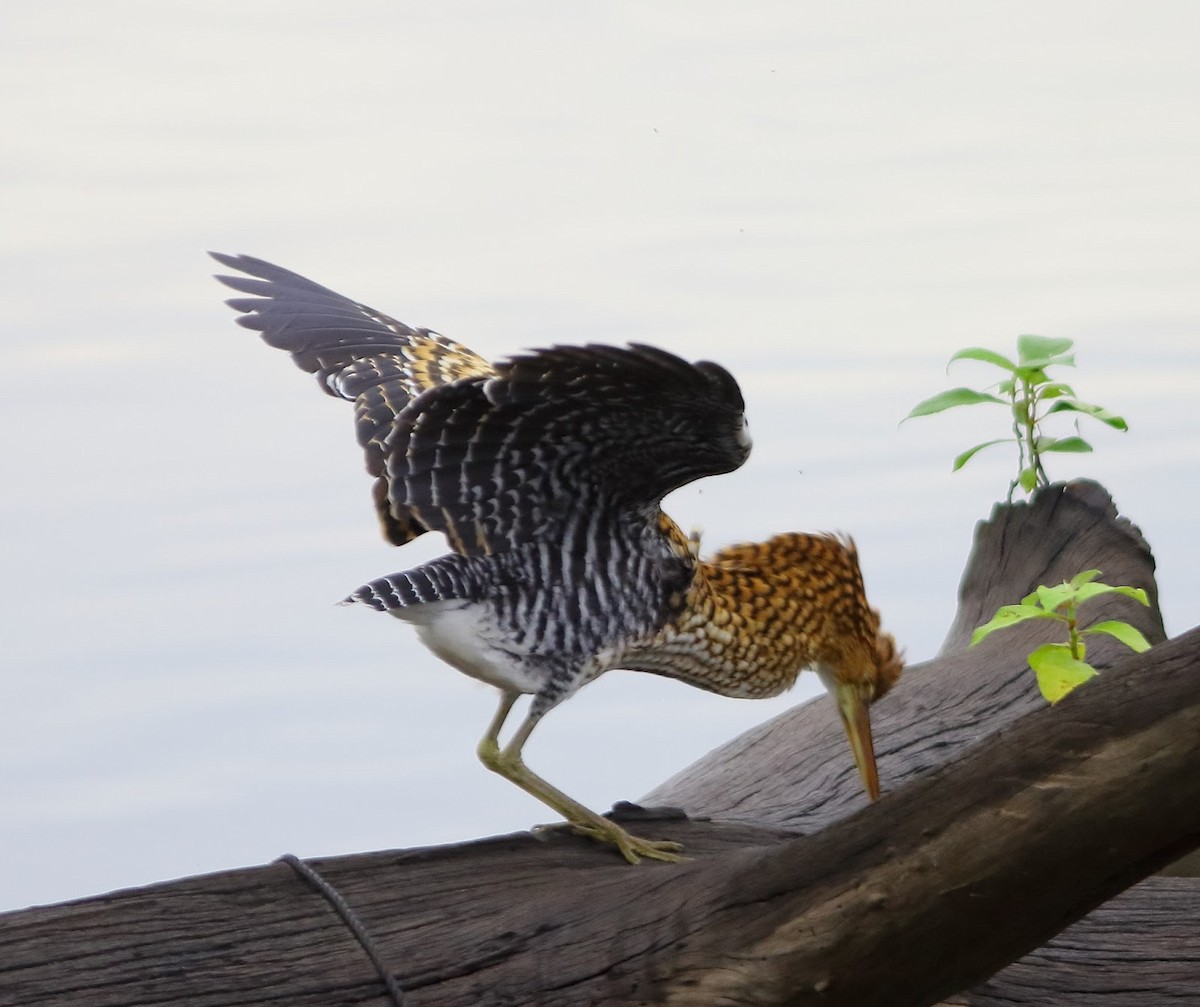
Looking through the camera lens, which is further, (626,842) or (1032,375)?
(1032,375)

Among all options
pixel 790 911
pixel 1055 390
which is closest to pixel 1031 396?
pixel 1055 390

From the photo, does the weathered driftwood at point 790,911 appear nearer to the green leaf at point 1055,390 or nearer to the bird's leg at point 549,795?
the bird's leg at point 549,795

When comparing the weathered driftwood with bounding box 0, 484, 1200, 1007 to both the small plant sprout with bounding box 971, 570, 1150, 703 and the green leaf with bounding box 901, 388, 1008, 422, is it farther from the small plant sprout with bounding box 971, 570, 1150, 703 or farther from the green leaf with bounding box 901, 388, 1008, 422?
the green leaf with bounding box 901, 388, 1008, 422

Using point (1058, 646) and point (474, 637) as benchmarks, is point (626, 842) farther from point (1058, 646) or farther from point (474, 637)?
point (1058, 646)

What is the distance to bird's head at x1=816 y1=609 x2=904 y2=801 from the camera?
243 centimetres

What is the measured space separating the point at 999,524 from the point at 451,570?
5.32 feet

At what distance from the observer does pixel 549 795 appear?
2143 mm

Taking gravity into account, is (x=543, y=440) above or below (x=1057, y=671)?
above

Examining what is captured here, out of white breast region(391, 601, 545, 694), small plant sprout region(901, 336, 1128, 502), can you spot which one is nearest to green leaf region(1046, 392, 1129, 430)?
small plant sprout region(901, 336, 1128, 502)

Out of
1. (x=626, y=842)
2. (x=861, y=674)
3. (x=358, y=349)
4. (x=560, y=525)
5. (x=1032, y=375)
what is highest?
(x=358, y=349)

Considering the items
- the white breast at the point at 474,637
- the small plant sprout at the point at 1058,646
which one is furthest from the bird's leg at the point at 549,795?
the small plant sprout at the point at 1058,646

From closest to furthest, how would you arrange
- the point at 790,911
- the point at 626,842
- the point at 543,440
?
the point at 790,911, the point at 543,440, the point at 626,842

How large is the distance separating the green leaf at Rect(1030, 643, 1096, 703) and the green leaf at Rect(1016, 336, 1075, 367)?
0.63 metres

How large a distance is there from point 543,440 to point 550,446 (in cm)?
2
